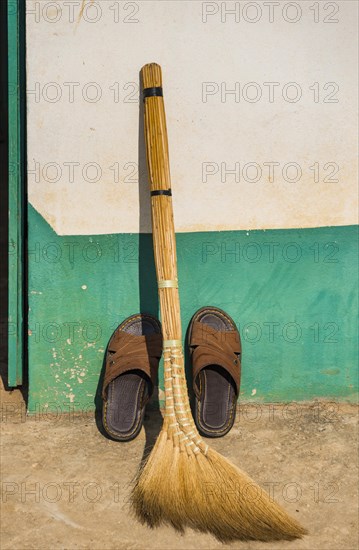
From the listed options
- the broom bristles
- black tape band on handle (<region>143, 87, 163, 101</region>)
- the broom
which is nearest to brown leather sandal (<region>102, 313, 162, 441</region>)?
the broom

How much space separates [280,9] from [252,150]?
79cm

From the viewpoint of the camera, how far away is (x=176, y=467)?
3.42 metres

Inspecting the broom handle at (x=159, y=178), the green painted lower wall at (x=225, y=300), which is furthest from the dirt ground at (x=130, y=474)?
the broom handle at (x=159, y=178)

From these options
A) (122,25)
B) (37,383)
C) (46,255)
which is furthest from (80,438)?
(122,25)

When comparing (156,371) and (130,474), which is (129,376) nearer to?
(156,371)

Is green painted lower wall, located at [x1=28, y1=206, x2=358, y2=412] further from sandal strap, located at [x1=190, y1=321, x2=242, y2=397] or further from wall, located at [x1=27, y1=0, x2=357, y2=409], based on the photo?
sandal strap, located at [x1=190, y1=321, x2=242, y2=397]

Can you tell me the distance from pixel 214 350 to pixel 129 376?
509 millimetres

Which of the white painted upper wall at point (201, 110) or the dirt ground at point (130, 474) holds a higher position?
the white painted upper wall at point (201, 110)

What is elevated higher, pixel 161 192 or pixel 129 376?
pixel 161 192

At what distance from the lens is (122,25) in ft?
12.9

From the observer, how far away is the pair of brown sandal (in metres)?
3.99

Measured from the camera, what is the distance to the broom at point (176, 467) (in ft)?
10.4

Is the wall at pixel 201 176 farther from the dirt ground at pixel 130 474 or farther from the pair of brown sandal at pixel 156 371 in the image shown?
the dirt ground at pixel 130 474

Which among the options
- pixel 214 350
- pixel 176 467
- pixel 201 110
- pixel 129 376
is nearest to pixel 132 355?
pixel 129 376
